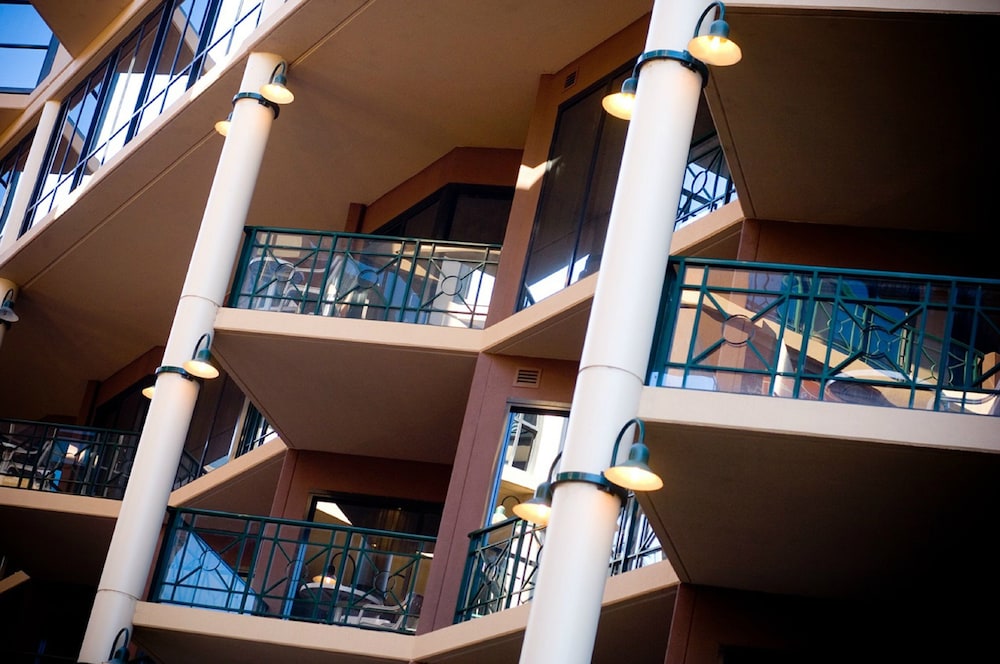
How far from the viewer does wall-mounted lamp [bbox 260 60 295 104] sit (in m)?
14.3

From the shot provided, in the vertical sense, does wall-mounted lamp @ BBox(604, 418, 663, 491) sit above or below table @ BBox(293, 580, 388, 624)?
above

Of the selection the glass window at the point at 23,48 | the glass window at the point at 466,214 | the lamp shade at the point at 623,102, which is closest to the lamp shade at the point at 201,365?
the glass window at the point at 466,214

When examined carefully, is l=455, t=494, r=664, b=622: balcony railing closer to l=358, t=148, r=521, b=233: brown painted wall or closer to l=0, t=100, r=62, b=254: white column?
l=358, t=148, r=521, b=233: brown painted wall

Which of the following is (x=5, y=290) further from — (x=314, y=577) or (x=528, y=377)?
(x=528, y=377)

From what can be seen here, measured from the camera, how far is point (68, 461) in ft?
64.1

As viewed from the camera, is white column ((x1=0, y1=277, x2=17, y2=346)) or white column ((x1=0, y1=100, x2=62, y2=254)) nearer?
white column ((x1=0, y1=277, x2=17, y2=346))

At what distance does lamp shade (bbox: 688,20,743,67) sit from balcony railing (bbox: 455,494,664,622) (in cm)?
412

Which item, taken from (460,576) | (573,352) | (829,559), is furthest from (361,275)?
(829,559)

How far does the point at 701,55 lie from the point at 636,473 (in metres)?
2.81

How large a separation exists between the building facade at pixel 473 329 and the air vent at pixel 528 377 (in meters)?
0.08

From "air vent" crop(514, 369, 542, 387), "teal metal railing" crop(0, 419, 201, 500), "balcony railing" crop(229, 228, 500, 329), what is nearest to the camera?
"air vent" crop(514, 369, 542, 387)

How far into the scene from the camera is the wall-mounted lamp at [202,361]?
43.4 ft

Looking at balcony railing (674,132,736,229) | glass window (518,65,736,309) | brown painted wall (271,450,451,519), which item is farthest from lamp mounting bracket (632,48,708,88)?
brown painted wall (271,450,451,519)

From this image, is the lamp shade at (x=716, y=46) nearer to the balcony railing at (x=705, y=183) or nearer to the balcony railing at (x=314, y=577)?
the balcony railing at (x=705, y=183)
